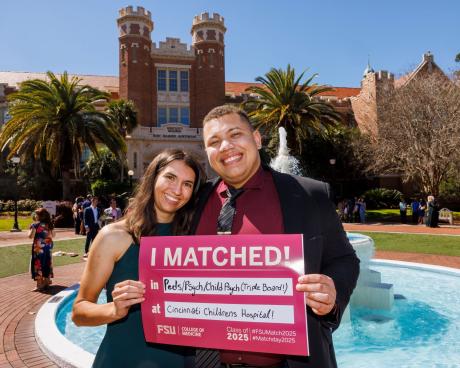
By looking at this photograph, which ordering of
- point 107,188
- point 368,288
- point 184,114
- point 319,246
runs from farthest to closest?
point 184,114
point 107,188
point 368,288
point 319,246

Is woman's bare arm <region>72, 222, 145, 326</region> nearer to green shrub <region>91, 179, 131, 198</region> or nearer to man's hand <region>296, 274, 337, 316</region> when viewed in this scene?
man's hand <region>296, 274, 337, 316</region>

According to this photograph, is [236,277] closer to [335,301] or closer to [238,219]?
[238,219]

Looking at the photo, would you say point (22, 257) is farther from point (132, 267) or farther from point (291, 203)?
point (291, 203)

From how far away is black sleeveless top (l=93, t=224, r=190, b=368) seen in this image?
1916 mm

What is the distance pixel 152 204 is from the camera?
7.24 feet

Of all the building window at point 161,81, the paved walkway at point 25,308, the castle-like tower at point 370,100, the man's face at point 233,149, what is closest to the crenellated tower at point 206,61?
the building window at point 161,81

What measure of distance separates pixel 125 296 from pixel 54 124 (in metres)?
22.5

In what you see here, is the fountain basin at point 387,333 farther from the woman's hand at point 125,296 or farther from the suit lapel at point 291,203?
the suit lapel at point 291,203

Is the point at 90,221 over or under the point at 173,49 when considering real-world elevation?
under

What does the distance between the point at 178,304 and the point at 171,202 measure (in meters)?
0.58

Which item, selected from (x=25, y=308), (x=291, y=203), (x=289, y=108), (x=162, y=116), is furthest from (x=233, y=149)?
(x=162, y=116)

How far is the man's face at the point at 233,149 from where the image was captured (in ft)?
6.52

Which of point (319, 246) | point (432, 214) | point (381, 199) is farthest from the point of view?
point (381, 199)

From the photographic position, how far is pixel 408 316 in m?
6.35
